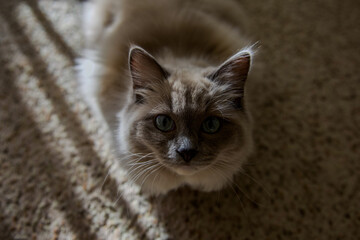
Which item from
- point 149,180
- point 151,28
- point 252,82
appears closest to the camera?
point 149,180

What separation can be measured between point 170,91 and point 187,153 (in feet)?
0.83

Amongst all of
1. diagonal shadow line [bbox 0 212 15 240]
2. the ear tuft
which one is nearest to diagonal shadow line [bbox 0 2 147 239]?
diagonal shadow line [bbox 0 212 15 240]

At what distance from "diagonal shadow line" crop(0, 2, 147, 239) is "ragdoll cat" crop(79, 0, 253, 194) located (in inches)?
6.3

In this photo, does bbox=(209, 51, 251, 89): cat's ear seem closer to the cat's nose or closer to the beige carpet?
the cat's nose

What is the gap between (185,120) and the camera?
3.21ft

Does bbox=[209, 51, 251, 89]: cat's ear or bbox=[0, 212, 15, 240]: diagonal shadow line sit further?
bbox=[0, 212, 15, 240]: diagonal shadow line

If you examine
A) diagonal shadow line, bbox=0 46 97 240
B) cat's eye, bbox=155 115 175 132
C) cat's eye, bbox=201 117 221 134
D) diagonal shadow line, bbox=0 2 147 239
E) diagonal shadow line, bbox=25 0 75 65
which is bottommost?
diagonal shadow line, bbox=0 46 97 240

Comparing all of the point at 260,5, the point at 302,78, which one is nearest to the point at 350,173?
the point at 302,78

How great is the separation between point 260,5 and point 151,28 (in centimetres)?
104

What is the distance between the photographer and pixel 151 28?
1.38 meters

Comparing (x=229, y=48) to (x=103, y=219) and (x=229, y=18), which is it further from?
(x=103, y=219)

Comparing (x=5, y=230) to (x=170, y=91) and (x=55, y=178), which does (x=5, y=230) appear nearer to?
(x=55, y=178)

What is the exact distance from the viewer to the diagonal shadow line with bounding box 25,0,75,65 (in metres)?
1.72

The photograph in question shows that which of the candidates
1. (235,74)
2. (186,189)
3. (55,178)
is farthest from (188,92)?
(55,178)
